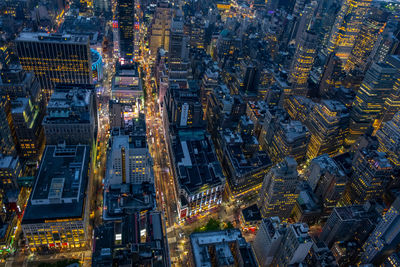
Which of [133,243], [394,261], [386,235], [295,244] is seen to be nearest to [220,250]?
[295,244]

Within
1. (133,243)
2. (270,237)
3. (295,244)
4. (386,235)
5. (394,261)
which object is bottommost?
(270,237)

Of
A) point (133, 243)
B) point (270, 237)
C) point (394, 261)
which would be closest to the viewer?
point (133, 243)

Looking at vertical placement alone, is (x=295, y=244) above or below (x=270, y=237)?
above

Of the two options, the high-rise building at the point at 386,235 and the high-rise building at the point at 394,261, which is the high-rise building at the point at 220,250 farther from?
the high-rise building at the point at 386,235

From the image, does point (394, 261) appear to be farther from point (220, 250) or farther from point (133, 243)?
point (133, 243)

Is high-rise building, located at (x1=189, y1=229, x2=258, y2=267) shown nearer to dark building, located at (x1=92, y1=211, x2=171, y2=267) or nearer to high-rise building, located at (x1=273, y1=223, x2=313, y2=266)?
dark building, located at (x1=92, y1=211, x2=171, y2=267)

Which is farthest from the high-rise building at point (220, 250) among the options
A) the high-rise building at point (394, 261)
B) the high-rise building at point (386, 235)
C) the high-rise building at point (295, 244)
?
the high-rise building at point (386, 235)
